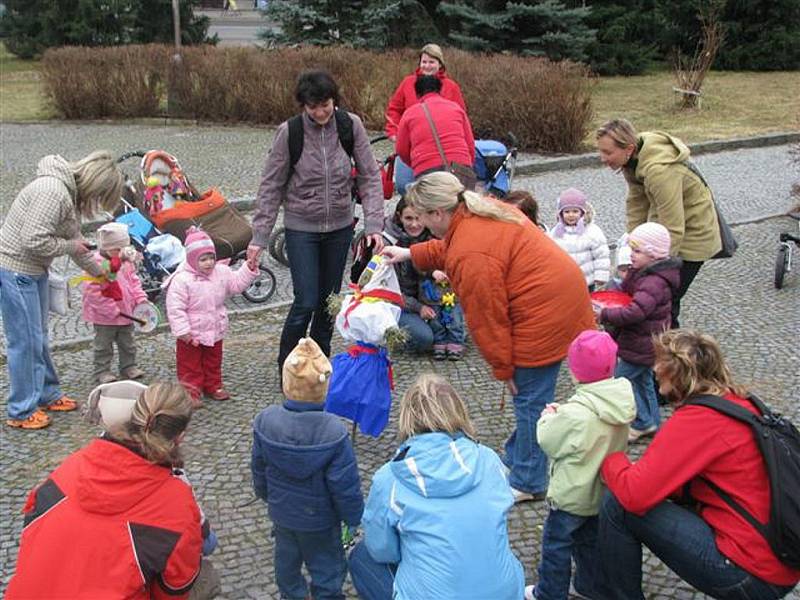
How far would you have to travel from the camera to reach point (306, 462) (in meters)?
3.50

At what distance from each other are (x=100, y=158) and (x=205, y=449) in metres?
1.78

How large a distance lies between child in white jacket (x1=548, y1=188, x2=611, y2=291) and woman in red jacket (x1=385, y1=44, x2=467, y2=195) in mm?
2052

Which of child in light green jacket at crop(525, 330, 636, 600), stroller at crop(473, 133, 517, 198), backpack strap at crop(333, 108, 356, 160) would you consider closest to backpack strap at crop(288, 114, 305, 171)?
backpack strap at crop(333, 108, 356, 160)

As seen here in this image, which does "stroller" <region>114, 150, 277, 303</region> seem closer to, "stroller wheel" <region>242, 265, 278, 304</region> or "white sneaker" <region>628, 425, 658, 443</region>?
"stroller wheel" <region>242, 265, 278, 304</region>

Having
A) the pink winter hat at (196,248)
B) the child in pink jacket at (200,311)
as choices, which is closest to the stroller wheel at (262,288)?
the child in pink jacket at (200,311)

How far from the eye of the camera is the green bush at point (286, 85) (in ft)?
47.1

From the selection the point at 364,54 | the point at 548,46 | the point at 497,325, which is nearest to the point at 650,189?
the point at 497,325

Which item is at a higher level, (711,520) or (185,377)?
(711,520)

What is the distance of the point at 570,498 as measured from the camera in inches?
146

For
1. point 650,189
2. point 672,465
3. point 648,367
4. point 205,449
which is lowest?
point 205,449

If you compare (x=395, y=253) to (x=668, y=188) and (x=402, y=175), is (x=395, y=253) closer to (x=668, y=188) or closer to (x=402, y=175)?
(x=668, y=188)

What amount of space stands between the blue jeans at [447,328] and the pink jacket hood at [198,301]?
1.52 meters

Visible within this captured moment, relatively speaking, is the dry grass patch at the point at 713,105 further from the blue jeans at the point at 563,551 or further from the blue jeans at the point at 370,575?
the blue jeans at the point at 370,575

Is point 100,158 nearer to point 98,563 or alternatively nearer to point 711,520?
point 98,563
